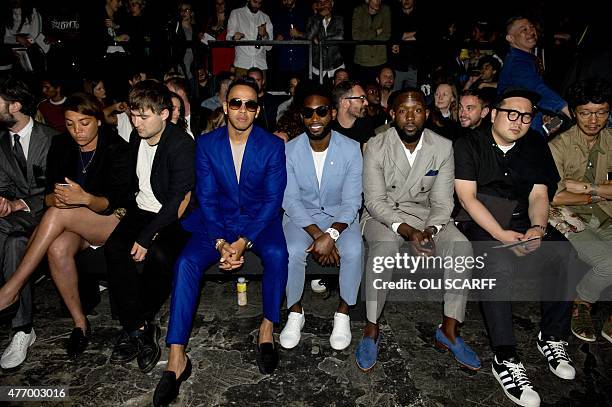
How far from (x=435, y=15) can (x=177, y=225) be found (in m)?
5.95

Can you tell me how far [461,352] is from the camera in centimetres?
330

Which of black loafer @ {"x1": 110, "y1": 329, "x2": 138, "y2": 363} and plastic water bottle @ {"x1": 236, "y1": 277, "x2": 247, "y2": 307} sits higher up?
plastic water bottle @ {"x1": 236, "y1": 277, "x2": 247, "y2": 307}

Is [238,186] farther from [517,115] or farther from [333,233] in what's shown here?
[517,115]

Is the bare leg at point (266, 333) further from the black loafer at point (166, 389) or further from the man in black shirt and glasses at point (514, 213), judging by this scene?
the man in black shirt and glasses at point (514, 213)

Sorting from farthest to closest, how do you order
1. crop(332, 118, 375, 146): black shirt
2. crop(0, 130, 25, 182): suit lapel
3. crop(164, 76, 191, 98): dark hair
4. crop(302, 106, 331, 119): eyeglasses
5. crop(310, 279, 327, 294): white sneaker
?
crop(164, 76, 191, 98): dark hair
crop(332, 118, 375, 146): black shirt
crop(310, 279, 327, 294): white sneaker
crop(0, 130, 25, 182): suit lapel
crop(302, 106, 331, 119): eyeglasses

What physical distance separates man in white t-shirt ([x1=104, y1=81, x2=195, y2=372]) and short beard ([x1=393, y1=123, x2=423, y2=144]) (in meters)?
1.75

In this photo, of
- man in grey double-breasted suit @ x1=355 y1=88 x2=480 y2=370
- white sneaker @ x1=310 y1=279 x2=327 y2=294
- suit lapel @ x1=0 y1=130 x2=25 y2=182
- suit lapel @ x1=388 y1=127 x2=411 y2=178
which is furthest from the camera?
white sneaker @ x1=310 y1=279 x2=327 y2=294

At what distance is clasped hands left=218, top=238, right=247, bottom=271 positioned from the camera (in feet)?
11.1

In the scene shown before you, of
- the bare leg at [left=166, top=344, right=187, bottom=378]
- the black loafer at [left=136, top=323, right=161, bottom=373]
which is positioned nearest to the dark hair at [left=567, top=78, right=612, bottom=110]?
the bare leg at [left=166, top=344, right=187, bottom=378]

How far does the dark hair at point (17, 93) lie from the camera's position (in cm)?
376

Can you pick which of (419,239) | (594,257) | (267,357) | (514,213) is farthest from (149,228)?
(594,257)

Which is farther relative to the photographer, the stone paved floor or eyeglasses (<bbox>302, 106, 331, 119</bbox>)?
eyeglasses (<bbox>302, 106, 331, 119</bbox>)

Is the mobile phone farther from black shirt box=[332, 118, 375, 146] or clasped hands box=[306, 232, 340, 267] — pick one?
clasped hands box=[306, 232, 340, 267]

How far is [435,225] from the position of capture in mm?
3650
